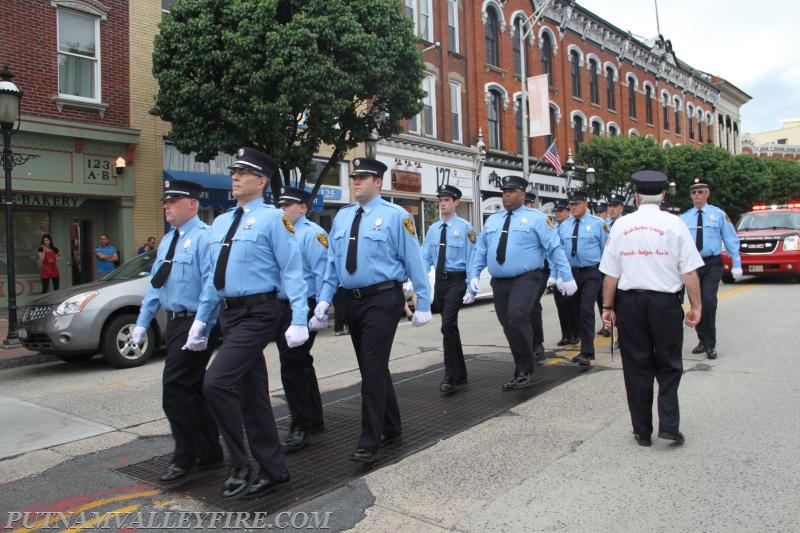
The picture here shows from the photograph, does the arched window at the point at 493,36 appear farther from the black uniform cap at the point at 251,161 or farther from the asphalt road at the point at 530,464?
the black uniform cap at the point at 251,161

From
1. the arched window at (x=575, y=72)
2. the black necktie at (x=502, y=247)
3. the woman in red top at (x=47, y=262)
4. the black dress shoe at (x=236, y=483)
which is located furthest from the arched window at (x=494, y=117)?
the black dress shoe at (x=236, y=483)

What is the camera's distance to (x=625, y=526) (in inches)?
134

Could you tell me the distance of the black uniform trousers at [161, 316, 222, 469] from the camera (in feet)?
14.1

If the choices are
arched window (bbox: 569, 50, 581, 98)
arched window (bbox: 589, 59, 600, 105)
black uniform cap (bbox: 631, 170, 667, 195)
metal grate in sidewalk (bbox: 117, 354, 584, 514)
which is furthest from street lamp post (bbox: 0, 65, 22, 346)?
arched window (bbox: 589, 59, 600, 105)

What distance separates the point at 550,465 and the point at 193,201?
3069mm

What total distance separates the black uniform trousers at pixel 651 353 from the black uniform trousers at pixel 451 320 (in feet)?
6.72

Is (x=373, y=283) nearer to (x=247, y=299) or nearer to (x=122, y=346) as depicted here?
(x=247, y=299)

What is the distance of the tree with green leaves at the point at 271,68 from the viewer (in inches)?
499

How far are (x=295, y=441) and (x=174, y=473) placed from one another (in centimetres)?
92

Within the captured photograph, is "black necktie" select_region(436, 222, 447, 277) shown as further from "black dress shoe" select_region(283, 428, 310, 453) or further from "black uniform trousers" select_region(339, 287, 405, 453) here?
"black dress shoe" select_region(283, 428, 310, 453)

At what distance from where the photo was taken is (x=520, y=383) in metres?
6.34

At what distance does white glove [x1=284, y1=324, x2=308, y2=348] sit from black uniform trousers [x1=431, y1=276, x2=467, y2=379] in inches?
103

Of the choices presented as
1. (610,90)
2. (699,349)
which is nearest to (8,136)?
(699,349)

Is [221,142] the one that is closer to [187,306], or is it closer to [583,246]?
[583,246]
